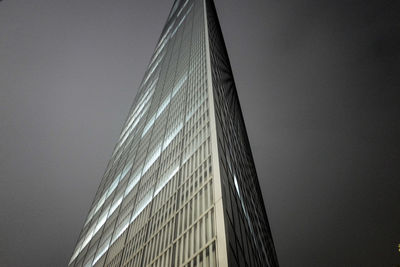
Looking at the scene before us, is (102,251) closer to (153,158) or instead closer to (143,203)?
(143,203)

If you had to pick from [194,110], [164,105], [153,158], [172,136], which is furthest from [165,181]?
[164,105]

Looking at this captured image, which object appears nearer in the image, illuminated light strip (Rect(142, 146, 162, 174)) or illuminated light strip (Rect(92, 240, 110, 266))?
illuminated light strip (Rect(92, 240, 110, 266))

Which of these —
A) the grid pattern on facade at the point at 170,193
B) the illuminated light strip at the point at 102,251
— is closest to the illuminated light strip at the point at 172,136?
the grid pattern on facade at the point at 170,193

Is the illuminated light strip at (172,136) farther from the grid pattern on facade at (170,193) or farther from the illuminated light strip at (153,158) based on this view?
the illuminated light strip at (153,158)

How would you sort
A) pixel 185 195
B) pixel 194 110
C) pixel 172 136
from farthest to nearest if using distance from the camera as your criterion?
pixel 172 136 → pixel 194 110 → pixel 185 195

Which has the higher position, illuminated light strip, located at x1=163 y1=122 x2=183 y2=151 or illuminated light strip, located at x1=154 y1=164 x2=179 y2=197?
illuminated light strip, located at x1=163 y1=122 x2=183 y2=151

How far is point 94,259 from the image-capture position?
20.5m

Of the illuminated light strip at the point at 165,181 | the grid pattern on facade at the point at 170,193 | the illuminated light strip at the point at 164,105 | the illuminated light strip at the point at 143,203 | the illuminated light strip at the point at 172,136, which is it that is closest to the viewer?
the grid pattern on facade at the point at 170,193

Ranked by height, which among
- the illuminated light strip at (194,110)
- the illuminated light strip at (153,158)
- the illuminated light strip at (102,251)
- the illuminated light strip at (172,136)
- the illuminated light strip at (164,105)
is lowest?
the illuminated light strip at (102,251)

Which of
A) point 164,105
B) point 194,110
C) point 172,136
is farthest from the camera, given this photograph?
point 164,105

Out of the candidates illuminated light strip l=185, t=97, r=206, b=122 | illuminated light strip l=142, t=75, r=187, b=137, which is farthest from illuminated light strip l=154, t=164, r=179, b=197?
illuminated light strip l=142, t=75, r=187, b=137

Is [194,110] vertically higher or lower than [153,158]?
higher

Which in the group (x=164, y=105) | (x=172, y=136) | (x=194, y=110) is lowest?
(x=172, y=136)

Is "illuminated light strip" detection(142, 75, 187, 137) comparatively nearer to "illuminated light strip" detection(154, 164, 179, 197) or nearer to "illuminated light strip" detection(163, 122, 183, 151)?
"illuminated light strip" detection(163, 122, 183, 151)
